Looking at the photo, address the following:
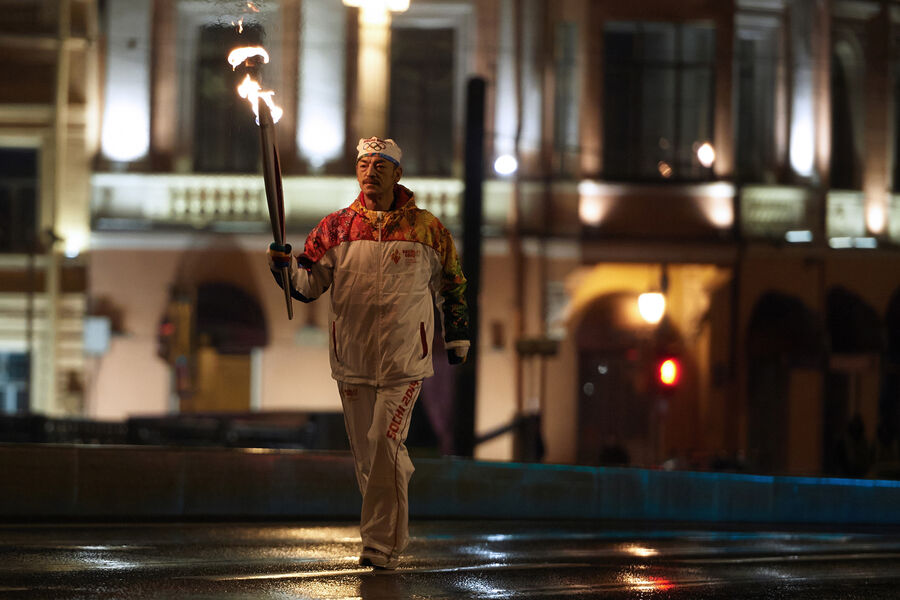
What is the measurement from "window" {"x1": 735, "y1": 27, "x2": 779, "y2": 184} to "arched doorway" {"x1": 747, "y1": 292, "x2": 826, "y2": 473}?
2654 mm

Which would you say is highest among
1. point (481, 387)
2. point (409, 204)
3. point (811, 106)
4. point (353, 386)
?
point (811, 106)

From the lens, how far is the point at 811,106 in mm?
30344

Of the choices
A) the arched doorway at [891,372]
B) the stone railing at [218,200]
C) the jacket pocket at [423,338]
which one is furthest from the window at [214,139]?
the jacket pocket at [423,338]

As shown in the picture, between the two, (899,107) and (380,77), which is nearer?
(380,77)

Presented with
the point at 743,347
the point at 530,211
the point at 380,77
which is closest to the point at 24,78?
the point at 380,77

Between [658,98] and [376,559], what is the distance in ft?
79.9

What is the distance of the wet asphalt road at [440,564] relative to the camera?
5992 millimetres

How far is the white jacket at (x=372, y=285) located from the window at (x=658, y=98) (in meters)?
23.1

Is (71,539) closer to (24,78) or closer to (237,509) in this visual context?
(237,509)

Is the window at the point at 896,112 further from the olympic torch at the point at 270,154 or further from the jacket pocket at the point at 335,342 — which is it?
the olympic torch at the point at 270,154

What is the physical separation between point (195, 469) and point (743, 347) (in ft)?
69.9

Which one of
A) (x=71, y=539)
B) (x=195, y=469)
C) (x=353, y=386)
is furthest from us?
(x=195, y=469)

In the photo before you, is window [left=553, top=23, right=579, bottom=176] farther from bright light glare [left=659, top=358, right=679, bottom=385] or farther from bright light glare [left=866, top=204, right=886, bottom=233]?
bright light glare [left=659, top=358, right=679, bottom=385]

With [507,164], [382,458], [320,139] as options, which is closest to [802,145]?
[507,164]
